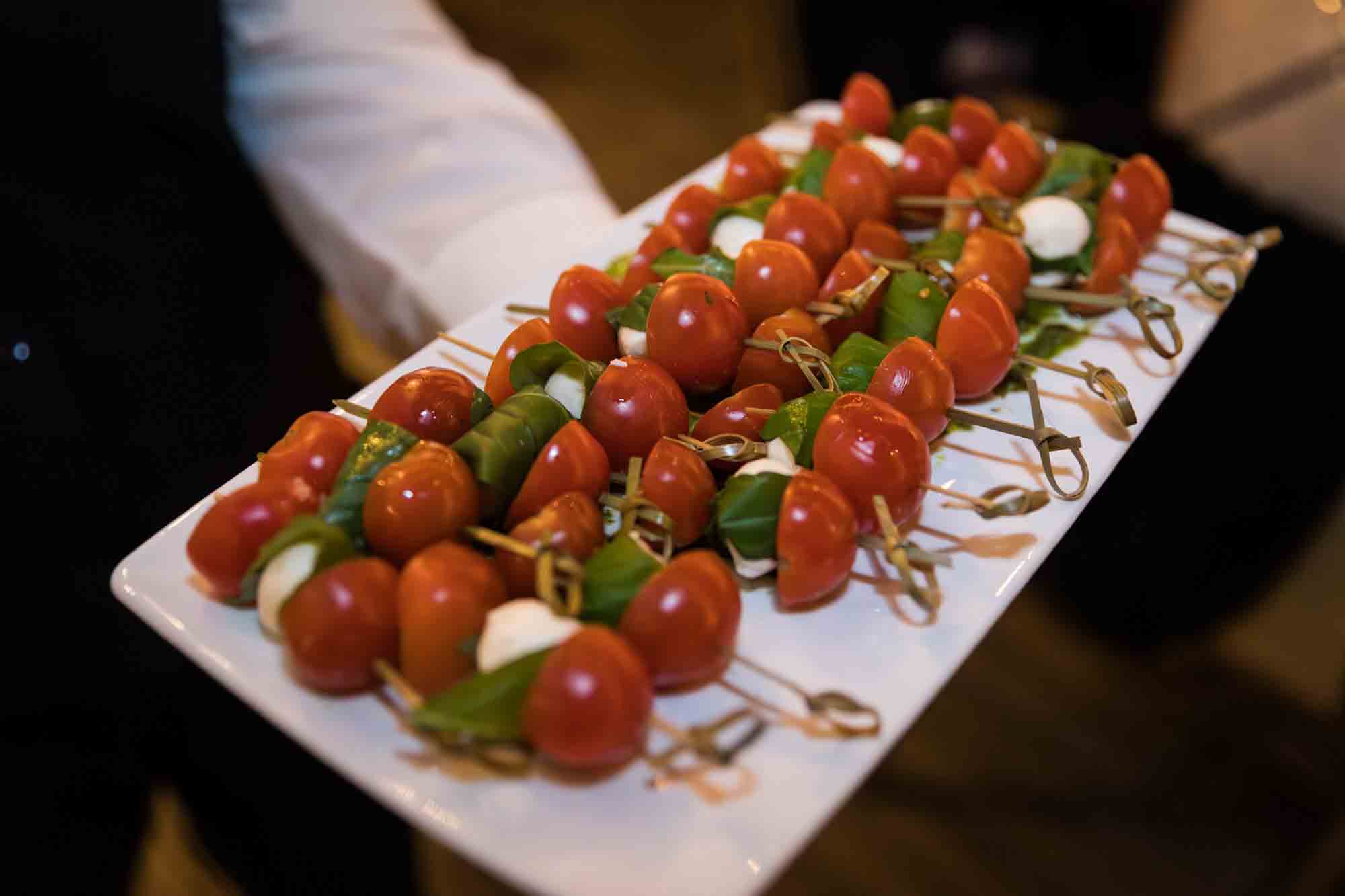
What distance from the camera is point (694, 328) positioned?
38.6 inches

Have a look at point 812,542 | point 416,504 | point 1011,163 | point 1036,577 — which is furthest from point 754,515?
point 1036,577

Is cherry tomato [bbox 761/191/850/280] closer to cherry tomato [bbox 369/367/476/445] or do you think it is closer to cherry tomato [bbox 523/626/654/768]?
cherry tomato [bbox 369/367/476/445]

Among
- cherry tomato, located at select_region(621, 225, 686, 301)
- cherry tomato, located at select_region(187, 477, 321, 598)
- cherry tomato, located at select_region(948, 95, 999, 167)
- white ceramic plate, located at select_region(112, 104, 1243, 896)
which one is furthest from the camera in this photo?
cherry tomato, located at select_region(948, 95, 999, 167)

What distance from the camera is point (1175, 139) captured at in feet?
6.91

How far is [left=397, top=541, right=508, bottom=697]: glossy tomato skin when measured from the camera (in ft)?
2.47

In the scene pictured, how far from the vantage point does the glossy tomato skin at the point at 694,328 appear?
0.98 metres

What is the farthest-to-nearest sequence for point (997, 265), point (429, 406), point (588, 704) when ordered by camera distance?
1. point (997, 265)
2. point (429, 406)
3. point (588, 704)

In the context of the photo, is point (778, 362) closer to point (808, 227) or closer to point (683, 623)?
point (808, 227)

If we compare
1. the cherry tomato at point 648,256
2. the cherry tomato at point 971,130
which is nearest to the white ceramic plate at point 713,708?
the cherry tomato at point 648,256

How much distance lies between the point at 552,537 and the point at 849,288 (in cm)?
46

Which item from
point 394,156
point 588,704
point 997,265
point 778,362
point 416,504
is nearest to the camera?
point 588,704

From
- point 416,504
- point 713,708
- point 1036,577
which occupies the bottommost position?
point 1036,577

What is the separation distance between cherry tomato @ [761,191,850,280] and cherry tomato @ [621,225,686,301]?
0.10 metres

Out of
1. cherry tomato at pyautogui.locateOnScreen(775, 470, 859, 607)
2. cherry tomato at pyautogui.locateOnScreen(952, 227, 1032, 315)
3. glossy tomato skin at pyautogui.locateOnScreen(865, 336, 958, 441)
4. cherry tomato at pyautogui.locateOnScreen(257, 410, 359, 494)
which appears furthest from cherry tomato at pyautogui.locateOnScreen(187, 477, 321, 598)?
cherry tomato at pyautogui.locateOnScreen(952, 227, 1032, 315)
